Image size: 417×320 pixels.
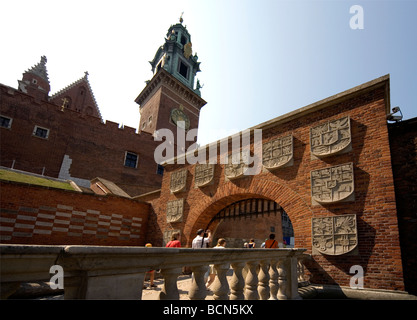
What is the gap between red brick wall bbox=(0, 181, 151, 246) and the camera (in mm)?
8672

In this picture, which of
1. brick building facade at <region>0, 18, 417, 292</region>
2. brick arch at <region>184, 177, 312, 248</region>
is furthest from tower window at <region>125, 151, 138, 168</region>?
brick arch at <region>184, 177, 312, 248</region>

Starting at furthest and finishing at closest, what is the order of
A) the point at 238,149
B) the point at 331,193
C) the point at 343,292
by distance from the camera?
the point at 238,149, the point at 331,193, the point at 343,292

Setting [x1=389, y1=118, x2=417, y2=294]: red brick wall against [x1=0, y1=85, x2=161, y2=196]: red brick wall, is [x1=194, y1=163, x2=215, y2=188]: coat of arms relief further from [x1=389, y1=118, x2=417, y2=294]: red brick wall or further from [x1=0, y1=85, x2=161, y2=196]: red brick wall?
[x1=0, y1=85, x2=161, y2=196]: red brick wall

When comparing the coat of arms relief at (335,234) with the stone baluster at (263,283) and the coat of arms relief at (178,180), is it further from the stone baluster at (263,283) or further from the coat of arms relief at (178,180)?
the coat of arms relief at (178,180)

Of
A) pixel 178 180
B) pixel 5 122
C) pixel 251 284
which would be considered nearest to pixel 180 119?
pixel 5 122

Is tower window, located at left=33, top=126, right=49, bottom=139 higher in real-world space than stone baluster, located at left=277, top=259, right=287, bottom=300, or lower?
higher

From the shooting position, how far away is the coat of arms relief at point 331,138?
6684mm

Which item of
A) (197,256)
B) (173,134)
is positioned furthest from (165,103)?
(197,256)

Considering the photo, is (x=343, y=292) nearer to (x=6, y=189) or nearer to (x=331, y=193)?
(x=331, y=193)

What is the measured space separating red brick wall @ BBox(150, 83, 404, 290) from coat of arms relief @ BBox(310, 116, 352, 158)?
0.16 m

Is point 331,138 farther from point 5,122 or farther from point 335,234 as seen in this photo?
point 5,122

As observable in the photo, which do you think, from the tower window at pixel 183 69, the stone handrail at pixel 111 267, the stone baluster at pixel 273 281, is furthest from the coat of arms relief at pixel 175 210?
the tower window at pixel 183 69

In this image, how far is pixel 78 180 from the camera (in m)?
19.9

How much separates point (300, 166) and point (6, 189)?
32.9ft
